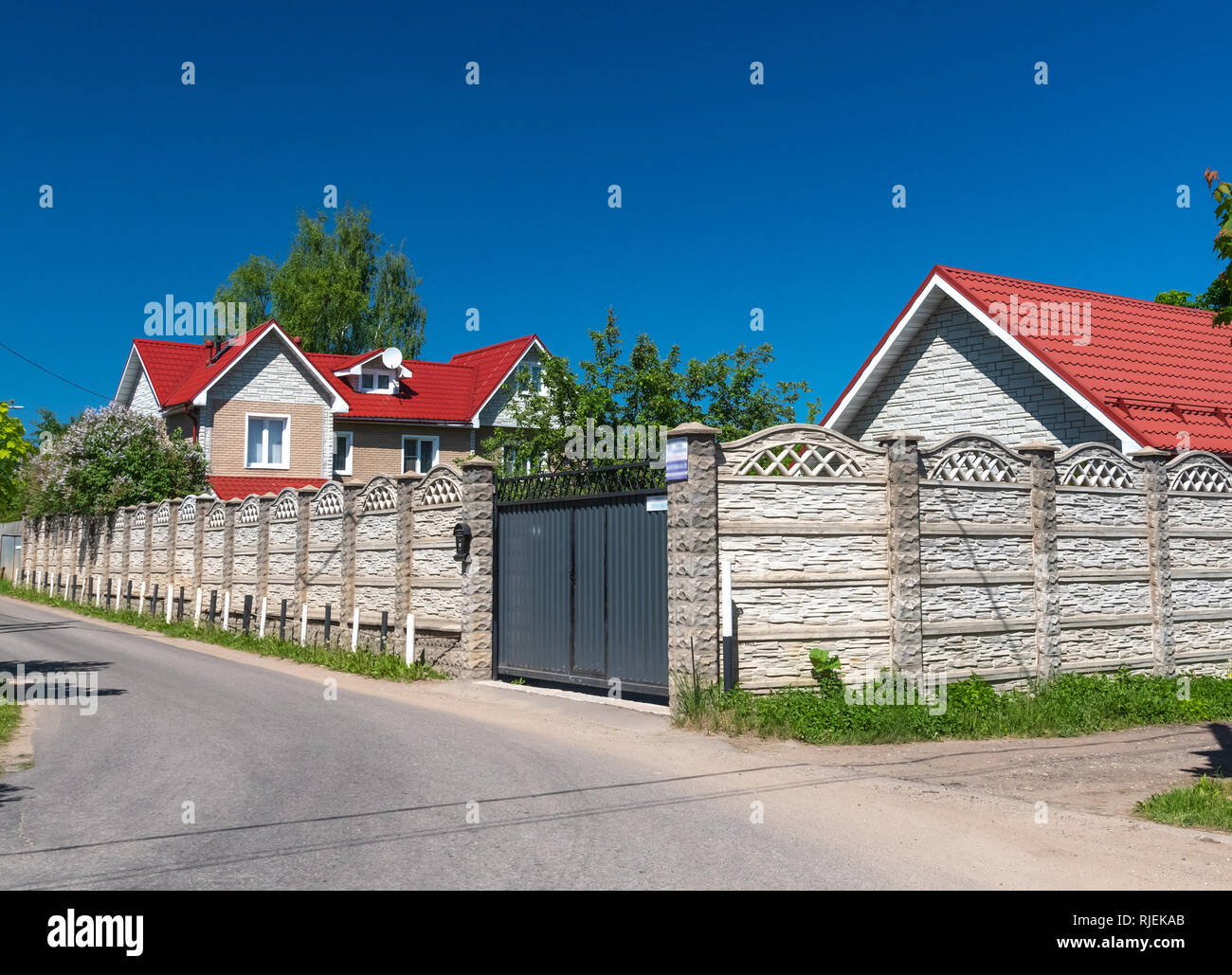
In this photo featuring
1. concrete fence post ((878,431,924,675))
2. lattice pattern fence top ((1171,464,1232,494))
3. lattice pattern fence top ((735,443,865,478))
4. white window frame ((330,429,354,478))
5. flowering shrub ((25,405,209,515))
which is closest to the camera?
lattice pattern fence top ((735,443,865,478))

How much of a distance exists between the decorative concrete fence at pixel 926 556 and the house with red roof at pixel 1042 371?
Answer: 213 cm

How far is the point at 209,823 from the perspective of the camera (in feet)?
23.9

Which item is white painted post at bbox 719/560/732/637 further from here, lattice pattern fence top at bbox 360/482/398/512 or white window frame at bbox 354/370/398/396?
white window frame at bbox 354/370/398/396

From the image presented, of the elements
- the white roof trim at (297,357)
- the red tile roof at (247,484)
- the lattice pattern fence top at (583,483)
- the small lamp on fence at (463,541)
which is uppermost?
the white roof trim at (297,357)

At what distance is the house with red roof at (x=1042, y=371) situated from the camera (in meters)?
17.0

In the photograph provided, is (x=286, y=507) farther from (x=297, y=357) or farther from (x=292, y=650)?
(x=297, y=357)

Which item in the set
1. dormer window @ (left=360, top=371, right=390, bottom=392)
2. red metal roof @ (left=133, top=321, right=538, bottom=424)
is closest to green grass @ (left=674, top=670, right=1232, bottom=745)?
red metal roof @ (left=133, top=321, right=538, bottom=424)

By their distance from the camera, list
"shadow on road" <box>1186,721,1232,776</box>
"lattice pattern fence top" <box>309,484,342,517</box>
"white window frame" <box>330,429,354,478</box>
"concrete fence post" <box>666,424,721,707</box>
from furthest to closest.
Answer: "white window frame" <box>330,429,354,478</box> → "lattice pattern fence top" <box>309,484,342,517</box> → "concrete fence post" <box>666,424,721,707</box> → "shadow on road" <box>1186,721,1232,776</box>

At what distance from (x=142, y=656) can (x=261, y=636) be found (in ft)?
8.65

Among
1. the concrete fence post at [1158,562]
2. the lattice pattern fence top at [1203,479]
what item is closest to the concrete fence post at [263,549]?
the concrete fence post at [1158,562]

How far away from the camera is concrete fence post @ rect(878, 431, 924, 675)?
12.4 m

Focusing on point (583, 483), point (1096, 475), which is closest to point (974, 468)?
point (1096, 475)

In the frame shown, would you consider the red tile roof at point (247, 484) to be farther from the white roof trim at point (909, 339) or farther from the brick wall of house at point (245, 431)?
the white roof trim at point (909, 339)

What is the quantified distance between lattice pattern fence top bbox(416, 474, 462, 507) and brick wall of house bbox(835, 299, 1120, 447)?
6472 millimetres
